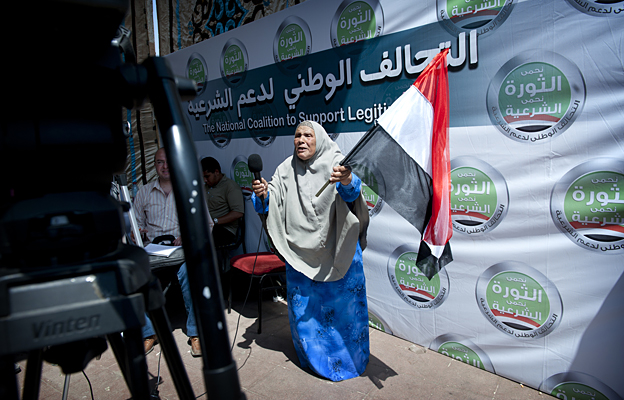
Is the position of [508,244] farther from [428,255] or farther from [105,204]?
[105,204]

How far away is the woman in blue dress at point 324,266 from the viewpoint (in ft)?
8.59

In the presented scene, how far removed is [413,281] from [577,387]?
114 centimetres

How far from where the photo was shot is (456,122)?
261 centimetres

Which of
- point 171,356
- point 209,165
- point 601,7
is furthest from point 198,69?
point 171,356

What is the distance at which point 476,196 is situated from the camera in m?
2.57

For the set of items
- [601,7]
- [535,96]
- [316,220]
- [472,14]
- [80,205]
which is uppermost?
[472,14]

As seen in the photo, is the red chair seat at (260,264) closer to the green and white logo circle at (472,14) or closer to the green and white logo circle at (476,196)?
the green and white logo circle at (476,196)

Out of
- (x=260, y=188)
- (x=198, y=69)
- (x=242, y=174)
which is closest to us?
(x=260, y=188)

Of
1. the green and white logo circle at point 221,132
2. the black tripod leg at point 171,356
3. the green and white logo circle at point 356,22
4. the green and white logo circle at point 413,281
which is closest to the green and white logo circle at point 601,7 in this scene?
the green and white logo circle at point 356,22

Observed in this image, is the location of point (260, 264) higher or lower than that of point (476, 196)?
lower

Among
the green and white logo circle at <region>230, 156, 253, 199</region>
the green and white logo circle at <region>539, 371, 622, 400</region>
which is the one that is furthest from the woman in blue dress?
the green and white logo circle at <region>230, 156, 253, 199</region>

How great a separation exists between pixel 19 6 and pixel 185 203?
324 mm

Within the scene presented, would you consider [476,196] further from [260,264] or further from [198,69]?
[198,69]

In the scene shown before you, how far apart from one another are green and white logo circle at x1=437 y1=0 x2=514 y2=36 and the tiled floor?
2.20 metres
